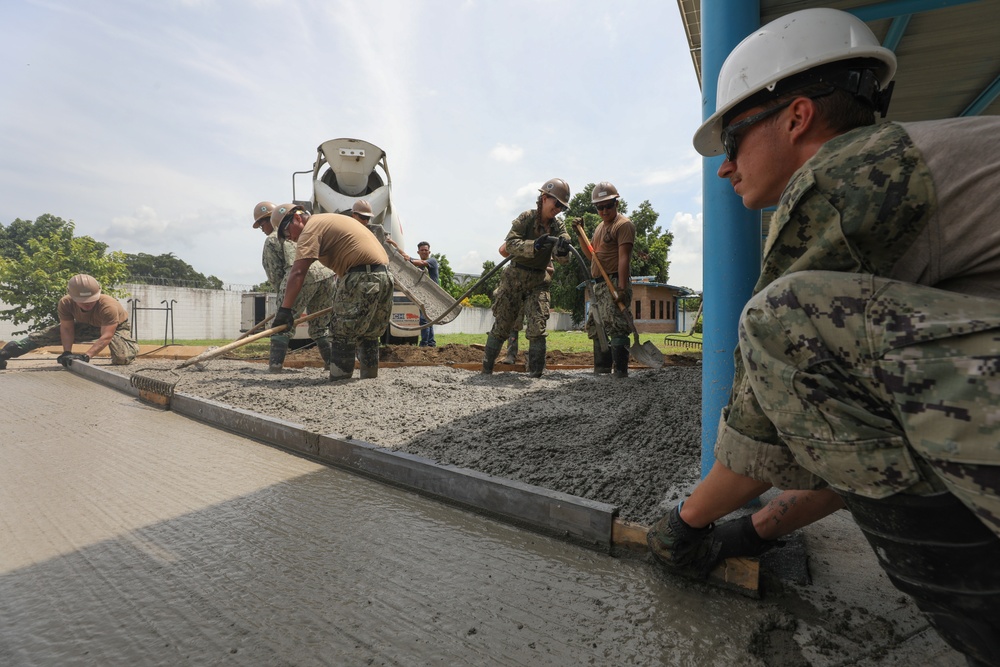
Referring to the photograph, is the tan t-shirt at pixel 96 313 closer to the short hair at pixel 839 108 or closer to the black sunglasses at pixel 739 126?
the black sunglasses at pixel 739 126

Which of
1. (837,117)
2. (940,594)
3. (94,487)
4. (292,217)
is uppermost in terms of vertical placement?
(292,217)

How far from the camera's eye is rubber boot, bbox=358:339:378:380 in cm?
520

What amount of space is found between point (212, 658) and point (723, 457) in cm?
141

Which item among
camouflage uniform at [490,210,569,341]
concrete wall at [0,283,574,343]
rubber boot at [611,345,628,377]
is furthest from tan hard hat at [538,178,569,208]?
concrete wall at [0,283,574,343]

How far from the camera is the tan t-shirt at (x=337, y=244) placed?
4.87 metres

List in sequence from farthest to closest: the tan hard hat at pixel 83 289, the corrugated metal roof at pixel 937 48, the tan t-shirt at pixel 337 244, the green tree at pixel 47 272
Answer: the green tree at pixel 47 272 → the tan hard hat at pixel 83 289 → the tan t-shirt at pixel 337 244 → the corrugated metal roof at pixel 937 48

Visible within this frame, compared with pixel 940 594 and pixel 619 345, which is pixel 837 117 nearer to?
pixel 940 594

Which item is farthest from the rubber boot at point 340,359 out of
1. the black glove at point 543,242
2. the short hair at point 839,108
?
the short hair at point 839,108

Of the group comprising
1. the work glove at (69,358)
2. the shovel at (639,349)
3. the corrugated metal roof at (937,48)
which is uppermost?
the corrugated metal roof at (937,48)

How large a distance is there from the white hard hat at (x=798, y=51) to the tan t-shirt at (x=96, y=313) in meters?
8.98

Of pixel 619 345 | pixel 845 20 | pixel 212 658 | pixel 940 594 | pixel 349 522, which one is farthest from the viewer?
pixel 619 345

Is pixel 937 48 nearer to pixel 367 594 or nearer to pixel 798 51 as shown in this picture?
pixel 798 51

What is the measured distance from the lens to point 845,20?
133cm

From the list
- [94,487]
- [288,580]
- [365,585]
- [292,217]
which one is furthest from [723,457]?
[292,217]
